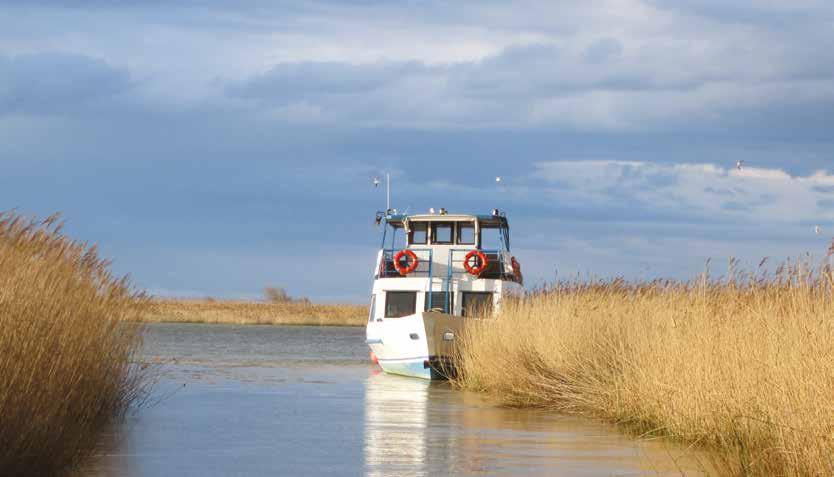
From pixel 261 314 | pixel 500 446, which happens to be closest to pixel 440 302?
pixel 500 446

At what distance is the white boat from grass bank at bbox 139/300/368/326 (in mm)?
44860

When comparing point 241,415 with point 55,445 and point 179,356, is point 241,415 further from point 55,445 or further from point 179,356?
point 179,356

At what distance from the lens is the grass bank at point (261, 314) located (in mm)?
75031

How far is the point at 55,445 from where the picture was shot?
31.3 feet

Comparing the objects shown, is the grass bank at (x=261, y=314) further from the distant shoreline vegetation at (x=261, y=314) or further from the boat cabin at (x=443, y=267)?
the boat cabin at (x=443, y=267)

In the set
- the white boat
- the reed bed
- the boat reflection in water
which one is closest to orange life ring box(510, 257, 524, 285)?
the white boat

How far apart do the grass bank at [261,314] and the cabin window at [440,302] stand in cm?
4640

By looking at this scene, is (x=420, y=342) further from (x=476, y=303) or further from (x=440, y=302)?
(x=476, y=303)

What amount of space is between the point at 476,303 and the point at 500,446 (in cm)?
1384

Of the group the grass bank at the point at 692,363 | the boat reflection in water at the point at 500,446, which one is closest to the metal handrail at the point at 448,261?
the grass bank at the point at 692,363

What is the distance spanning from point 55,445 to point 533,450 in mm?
5290

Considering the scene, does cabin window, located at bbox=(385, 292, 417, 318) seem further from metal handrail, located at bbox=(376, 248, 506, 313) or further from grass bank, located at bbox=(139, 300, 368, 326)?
grass bank, located at bbox=(139, 300, 368, 326)

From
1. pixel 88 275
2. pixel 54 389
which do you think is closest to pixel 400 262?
pixel 88 275

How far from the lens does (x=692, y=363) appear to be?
12391mm
